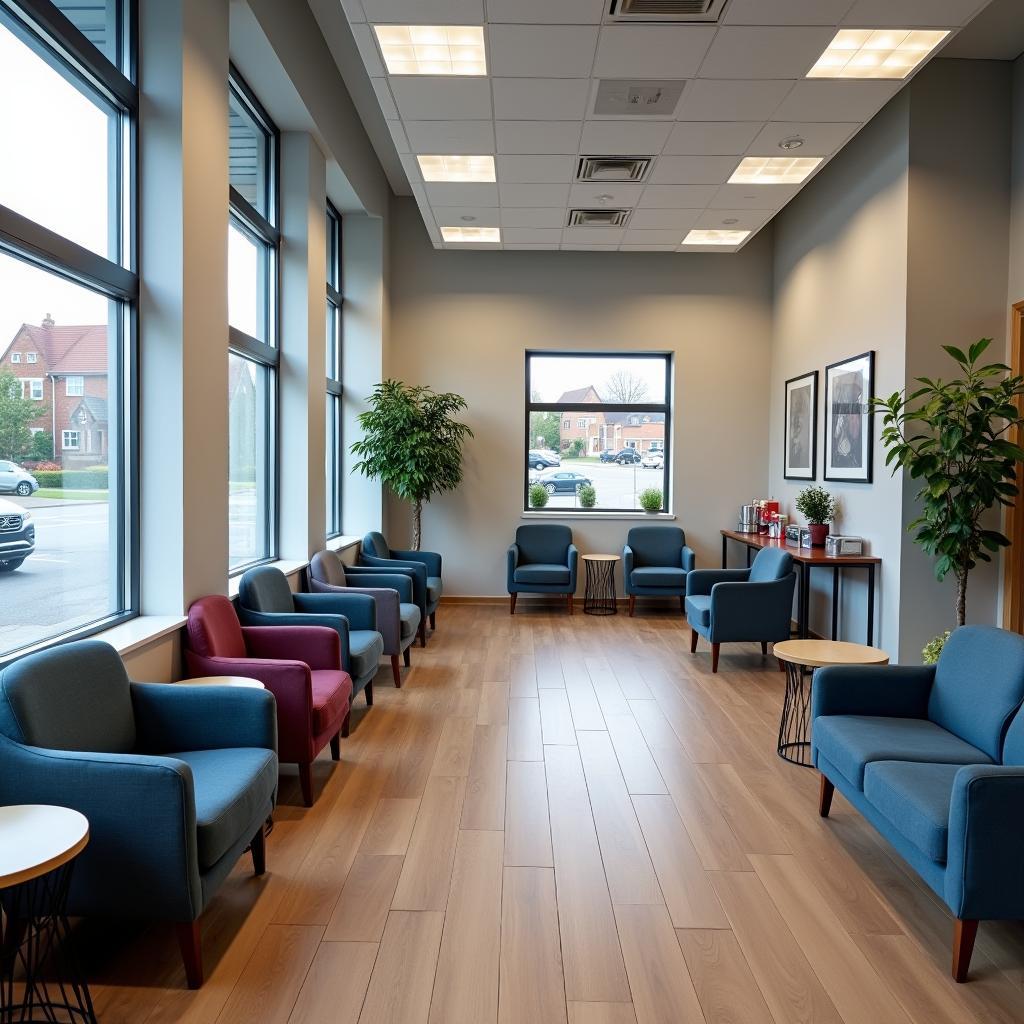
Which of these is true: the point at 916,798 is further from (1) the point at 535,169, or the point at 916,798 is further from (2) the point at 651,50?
(1) the point at 535,169

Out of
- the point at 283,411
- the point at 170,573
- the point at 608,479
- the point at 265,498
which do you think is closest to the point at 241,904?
the point at 170,573

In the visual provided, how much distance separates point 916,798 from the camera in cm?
231

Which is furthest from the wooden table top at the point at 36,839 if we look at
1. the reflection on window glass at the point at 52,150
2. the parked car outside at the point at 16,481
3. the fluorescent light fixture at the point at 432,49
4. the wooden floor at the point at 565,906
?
the fluorescent light fixture at the point at 432,49

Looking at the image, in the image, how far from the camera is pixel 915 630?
5.03 metres

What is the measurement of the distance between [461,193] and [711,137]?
6.30ft

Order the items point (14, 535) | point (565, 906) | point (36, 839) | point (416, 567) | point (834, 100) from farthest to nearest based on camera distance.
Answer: point (416, 567) → point (834, 100) → point (14, 535) → point (565, 906) → point (36, 839)

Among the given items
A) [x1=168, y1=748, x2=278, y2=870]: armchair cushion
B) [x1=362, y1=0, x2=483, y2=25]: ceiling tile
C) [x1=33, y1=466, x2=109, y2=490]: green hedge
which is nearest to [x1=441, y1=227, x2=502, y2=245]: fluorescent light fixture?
[x1=362, y1=0, x2=483, y2=25]: ceiling tile

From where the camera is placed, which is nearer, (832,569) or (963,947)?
(963,947)

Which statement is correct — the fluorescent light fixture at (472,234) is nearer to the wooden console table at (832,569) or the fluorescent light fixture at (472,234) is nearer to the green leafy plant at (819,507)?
the green leafy plant at (819,507)

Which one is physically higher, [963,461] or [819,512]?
[963,461]

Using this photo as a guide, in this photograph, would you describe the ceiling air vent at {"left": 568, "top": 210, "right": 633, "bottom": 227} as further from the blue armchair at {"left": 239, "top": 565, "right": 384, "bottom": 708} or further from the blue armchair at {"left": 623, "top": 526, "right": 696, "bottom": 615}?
the blue armchair at {"left": 239, "top": 565, "right": 384, "bottom": 708}

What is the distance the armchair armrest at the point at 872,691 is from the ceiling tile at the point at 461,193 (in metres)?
4.15

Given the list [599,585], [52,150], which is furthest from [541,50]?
[599,585]

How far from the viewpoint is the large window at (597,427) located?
26.9 ft
